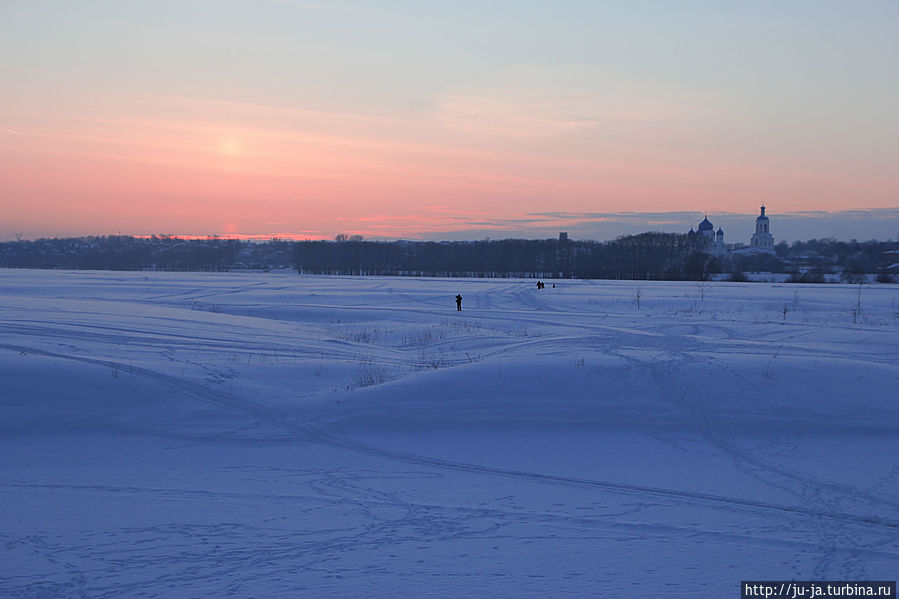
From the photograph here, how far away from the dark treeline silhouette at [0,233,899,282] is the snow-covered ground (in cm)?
10372

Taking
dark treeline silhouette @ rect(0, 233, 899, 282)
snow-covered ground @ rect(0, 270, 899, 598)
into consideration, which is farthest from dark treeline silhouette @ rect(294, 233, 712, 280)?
snow-covered ground @ rect(0, 270, 899, 598)

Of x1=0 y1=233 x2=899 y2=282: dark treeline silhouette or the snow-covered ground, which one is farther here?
x1=0 y1=233 x2=899 y2=282: dark treeline silhouette

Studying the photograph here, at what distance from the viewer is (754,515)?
683 centimetres

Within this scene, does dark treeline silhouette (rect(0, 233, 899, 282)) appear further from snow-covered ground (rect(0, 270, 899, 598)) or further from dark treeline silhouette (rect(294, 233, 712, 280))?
snow-covered ground (rect(0, 270, 899, 598))

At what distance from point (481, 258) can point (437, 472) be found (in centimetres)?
14059

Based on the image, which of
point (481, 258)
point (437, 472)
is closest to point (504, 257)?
point (481, 258)

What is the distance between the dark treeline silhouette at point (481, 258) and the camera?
128 metres

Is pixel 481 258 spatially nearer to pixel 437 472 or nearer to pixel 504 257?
pixel 504 257

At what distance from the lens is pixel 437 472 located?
27.3 feet

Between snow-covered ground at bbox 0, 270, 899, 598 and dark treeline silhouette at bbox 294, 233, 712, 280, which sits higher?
dark treeline silhouette at bbox 294, 233, 712, 280

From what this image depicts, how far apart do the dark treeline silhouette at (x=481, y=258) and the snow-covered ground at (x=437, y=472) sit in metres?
104

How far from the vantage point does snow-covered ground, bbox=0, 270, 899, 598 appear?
5.66 metres

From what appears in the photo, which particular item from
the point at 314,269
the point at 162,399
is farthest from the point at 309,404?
the point at 314,269

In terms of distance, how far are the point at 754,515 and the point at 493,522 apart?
2.74 metres
